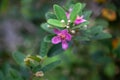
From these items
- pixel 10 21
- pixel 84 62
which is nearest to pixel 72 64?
pixel 84 62

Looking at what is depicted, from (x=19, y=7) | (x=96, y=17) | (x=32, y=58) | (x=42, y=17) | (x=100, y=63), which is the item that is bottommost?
(x=32, y=58)

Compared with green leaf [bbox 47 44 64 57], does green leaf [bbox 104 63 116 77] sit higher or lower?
higher

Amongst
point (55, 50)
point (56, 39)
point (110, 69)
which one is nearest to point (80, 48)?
point (110, 69)

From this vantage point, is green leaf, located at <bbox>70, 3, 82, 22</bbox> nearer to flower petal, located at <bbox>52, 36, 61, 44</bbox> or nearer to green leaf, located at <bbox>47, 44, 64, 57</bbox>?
flower petal, located at <bbox>52, 36, 61, 44</bbox>

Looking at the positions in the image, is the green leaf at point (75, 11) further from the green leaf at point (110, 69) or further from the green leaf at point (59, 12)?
the green leaf at point (110, 69)

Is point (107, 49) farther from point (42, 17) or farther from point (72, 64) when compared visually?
point (42, 17)

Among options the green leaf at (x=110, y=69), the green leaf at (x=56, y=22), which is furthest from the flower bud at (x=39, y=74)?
the green leaf at (x=110, y=69)

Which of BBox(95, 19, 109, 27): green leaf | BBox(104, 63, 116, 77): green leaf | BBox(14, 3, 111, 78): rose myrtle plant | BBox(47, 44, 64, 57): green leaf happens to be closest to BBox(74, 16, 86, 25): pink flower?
BBox(14, 3, 111, 78): rose myrtle plant

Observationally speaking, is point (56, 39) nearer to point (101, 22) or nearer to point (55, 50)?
point (55, 50)
